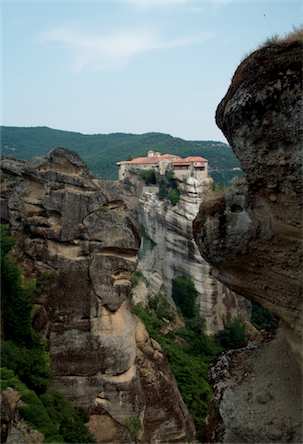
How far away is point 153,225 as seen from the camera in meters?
39.4

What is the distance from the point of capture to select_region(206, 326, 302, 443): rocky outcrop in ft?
13.5

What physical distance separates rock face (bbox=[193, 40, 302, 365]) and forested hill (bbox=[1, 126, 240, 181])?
6372 centimetres

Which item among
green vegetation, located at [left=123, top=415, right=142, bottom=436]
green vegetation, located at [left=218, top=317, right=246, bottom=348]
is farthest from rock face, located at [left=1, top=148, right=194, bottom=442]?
green vegetation, located at [left=218, top=317, right=246, bottom=348]

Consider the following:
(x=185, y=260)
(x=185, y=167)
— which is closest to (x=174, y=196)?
(x=185, y=167)

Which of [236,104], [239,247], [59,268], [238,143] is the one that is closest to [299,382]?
[239,247]

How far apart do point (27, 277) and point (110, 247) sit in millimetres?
3088

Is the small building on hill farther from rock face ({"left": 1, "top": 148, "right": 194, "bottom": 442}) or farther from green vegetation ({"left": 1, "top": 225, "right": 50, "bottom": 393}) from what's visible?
green vegetation ({"left": 1, "top": 225, "right": 50, "bottom": 393})

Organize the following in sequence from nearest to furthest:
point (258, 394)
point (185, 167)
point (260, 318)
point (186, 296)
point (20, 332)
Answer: point (258, 394)
point (20, 332)
point (186, 296)
point (260, 318)
point (185, 167)

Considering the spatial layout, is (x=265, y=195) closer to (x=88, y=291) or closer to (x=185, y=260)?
(x=88, y=291)

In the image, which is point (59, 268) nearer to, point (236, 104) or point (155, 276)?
point (236, 104)

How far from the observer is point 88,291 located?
11.0 m

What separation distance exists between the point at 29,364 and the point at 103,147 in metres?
104

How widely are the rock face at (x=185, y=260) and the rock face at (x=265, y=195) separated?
26.3 meters

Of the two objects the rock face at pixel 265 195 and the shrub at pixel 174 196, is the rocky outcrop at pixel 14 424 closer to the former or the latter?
the rock face at pixel 265 195
